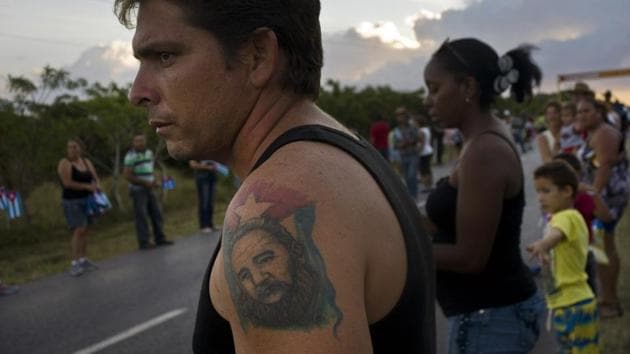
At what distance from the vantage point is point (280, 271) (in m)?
0.98

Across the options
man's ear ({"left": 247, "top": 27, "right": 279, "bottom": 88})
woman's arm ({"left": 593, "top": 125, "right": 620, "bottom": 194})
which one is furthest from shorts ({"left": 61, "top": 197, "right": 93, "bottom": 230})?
man's ear ({"left": 247, "top": 27, "right": 279, "bottom": 88})

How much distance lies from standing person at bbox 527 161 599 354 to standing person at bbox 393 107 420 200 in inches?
367

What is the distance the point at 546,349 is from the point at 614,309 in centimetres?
95

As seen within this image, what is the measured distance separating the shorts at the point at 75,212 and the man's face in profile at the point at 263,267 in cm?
796

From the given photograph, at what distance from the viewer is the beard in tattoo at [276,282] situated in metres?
0.97

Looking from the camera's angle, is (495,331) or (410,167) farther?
(410,167)

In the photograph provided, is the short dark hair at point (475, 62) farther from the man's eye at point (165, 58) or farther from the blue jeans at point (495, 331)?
the man's eye at point (165, 58)

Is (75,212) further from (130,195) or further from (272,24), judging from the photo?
(272,24)

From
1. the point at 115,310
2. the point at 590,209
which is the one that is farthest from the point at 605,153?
the point at 115,310

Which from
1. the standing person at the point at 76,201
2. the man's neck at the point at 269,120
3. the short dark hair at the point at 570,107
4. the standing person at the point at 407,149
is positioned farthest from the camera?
the standing person at the point at 407,149

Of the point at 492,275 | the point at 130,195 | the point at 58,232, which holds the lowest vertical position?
the point at 58,232

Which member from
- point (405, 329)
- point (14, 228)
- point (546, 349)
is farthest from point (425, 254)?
point (14, 228)

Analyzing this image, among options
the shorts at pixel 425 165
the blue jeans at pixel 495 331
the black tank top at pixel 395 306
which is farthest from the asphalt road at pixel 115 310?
the shorts at pixel 425 165

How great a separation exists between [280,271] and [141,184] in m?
9.16
